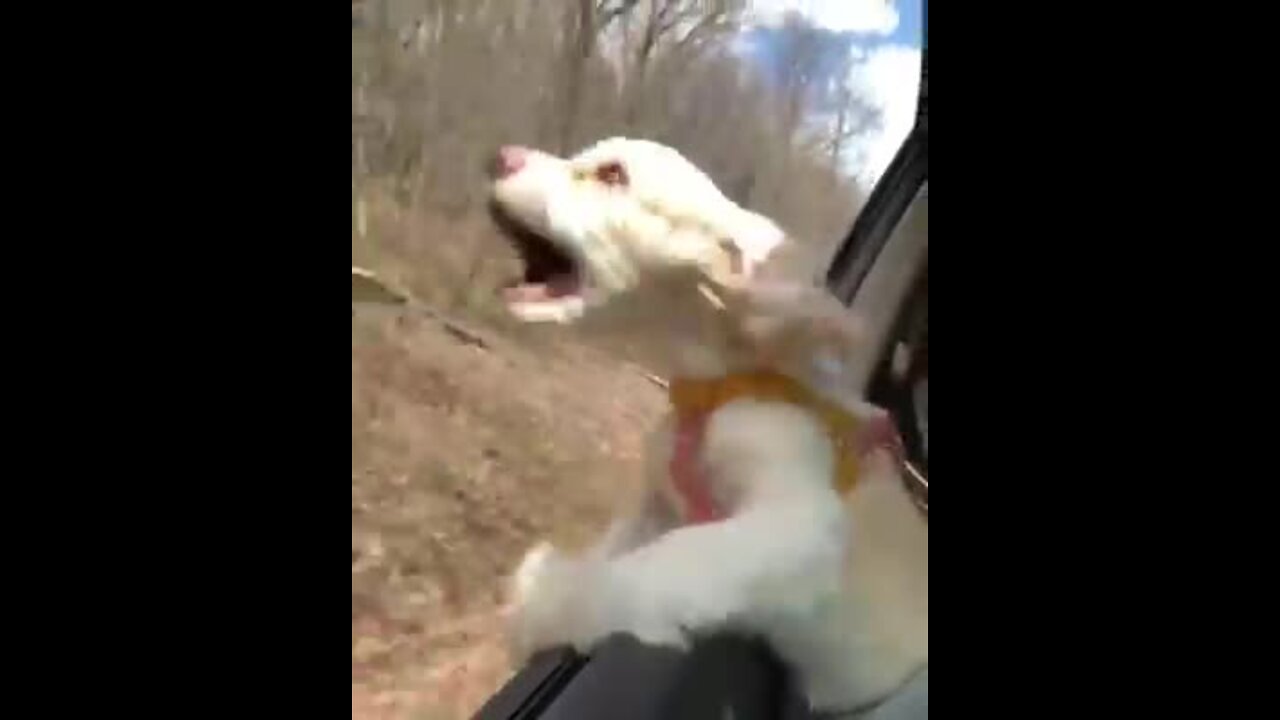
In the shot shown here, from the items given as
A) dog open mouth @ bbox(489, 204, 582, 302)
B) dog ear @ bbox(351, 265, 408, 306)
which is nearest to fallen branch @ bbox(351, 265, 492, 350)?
dog ear @ bbox(351, 265, 408, 306)

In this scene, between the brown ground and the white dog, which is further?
the brown ground

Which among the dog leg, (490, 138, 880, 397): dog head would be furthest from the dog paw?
(490, 138, 880, 397): dog head

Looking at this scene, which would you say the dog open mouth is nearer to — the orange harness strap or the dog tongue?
the dog tongue

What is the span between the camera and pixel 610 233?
3.11 feet

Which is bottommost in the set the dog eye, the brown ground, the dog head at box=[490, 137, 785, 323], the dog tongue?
the brown ground

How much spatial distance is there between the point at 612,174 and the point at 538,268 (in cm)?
7

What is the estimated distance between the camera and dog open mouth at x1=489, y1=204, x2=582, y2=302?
950 mm

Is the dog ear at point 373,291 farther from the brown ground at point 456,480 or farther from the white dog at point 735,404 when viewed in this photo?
the white dog at point 735,404

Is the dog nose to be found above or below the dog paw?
above

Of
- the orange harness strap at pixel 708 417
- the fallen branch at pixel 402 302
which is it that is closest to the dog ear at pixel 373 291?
the fallen branch at pixel 402 302

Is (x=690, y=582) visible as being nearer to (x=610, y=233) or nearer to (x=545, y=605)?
(x=545, y=605)

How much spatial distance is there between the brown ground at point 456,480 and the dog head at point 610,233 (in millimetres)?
75
